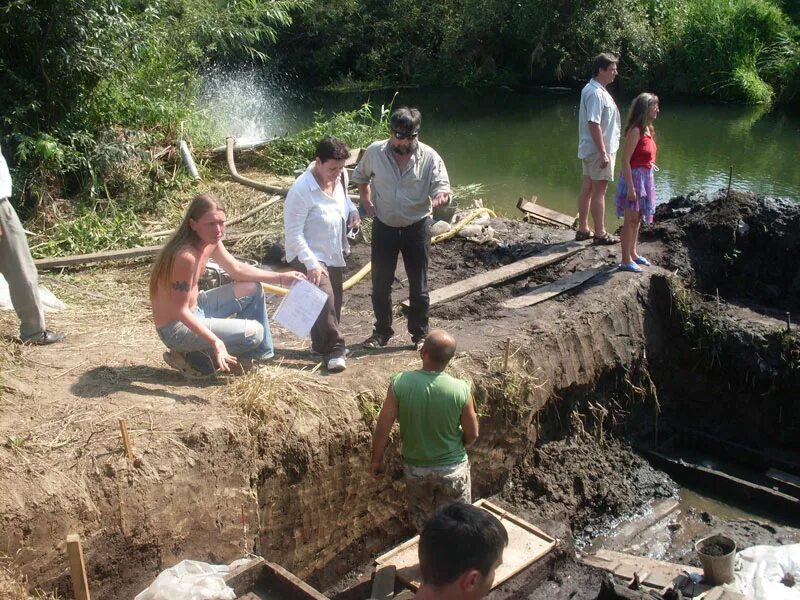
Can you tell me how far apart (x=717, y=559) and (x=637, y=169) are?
11.8 feet

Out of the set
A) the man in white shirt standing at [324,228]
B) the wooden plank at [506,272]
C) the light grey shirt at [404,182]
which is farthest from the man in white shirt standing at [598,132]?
the man in white shirt standing at [324,228]

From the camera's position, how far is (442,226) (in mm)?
10242

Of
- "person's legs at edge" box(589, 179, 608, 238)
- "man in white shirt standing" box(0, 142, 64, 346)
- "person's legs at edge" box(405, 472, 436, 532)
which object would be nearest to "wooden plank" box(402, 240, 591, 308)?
"person's legs at edge" box(589, 179, 608, 238)

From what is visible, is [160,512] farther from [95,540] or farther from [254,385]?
[254,385]

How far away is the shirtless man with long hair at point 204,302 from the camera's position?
539cm

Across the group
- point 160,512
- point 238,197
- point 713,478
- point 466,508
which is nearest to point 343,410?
point 160,512

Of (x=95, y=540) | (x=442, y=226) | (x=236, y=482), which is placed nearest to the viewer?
(x=95, y=540)

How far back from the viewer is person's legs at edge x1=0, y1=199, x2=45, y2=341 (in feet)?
19.7

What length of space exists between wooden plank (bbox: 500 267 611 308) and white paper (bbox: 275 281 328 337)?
261 cm

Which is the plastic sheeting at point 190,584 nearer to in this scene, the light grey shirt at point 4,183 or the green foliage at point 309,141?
the light grey shirt at point 4,183

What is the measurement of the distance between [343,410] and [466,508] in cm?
300

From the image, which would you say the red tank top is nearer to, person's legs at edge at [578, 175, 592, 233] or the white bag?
person's legs at edge at [578, 175, 592, 233]

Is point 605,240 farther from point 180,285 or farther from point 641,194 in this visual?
point 180,285

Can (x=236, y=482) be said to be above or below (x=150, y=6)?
below
